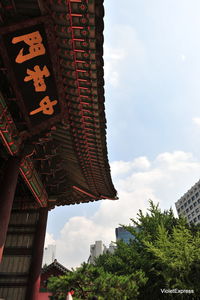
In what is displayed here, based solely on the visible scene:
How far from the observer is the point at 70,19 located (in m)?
3.98

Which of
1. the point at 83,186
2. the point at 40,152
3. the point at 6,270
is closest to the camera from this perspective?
the point at 40,152

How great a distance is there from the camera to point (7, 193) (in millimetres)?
5758

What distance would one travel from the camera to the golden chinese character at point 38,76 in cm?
488

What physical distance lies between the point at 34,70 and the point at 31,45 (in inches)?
22.3

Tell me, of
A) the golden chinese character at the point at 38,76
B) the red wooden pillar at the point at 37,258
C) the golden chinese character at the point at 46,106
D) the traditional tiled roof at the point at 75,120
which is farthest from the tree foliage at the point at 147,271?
the golden chinese character at the point at 38,76

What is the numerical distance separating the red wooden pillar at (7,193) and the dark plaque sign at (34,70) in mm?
1444

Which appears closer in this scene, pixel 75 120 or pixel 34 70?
pixel 34 70

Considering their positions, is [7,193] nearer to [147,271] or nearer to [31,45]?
[31,45]

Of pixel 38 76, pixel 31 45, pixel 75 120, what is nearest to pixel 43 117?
pixel 75 120

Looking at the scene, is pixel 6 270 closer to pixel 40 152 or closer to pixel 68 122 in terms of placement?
pixel 40 152

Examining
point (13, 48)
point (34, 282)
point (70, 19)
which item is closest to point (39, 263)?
point (34, 282)

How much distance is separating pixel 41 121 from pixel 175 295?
961 centimetres

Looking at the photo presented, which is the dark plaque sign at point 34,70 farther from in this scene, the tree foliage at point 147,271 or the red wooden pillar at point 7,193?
the tree foliage at point 147,271

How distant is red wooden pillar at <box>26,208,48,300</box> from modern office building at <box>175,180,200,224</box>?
57.5 metres
